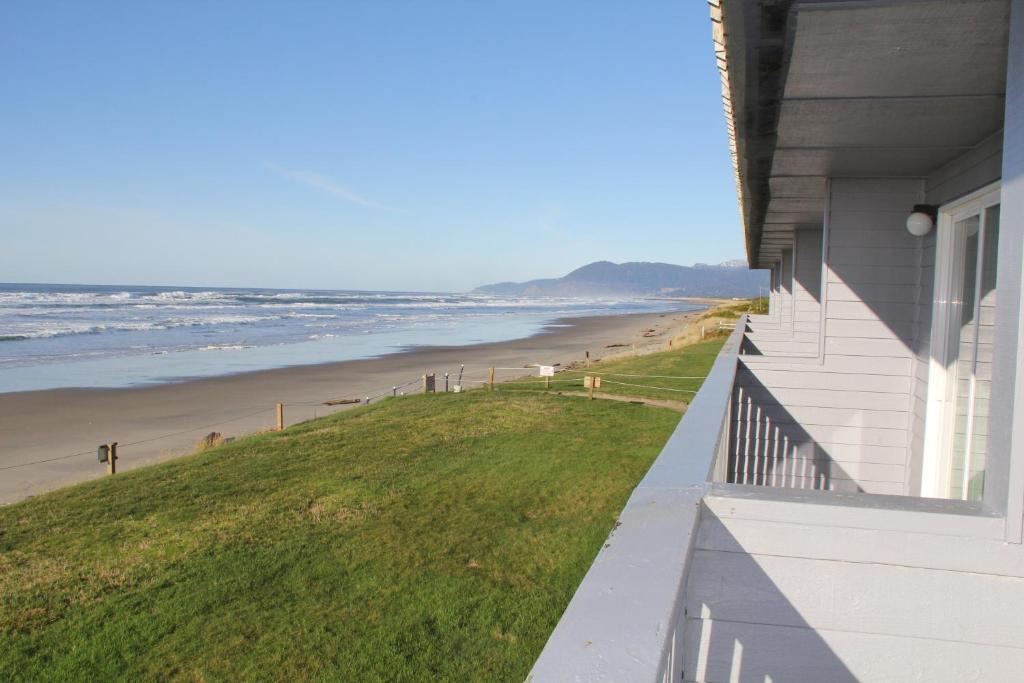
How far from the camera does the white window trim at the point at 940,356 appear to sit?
418 centimetres

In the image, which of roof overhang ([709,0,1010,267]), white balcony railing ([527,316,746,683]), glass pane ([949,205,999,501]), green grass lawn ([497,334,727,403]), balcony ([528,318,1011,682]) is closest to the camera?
white balcony railing ([527,316,746,683])

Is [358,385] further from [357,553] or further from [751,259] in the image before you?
[357,553]

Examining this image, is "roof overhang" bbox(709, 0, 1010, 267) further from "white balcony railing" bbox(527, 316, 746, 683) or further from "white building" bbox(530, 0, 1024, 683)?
"white balcony railing" bbox(527, 316, 746, 683)

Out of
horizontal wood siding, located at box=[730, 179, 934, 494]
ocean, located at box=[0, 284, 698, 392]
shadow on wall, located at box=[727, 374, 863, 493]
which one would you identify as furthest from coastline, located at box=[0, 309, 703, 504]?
horizontal wood siding, located at box=[730, 179, 934, 494]

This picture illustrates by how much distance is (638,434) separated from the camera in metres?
11.6

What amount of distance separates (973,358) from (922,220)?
44.6 inches

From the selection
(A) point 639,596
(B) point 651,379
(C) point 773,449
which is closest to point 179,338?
(B) point 651,379

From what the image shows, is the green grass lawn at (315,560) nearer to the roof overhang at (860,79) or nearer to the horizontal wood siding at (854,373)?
the horizontal wood siding at (854,373)

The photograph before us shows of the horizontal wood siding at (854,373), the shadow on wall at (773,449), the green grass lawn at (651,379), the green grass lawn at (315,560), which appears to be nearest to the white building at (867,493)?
the horizontal wood siding at (854,373)

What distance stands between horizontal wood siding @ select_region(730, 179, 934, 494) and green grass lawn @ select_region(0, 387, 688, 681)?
207 cm

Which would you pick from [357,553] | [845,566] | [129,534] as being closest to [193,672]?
[357,553]

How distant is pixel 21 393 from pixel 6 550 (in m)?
14.9

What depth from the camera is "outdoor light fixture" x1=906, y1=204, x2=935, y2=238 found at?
14.6 feet

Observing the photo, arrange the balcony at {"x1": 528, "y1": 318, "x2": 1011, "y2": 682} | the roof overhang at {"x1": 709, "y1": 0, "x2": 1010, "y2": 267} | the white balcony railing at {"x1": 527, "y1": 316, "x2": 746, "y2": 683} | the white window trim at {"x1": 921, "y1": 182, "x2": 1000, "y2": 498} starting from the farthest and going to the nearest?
the white window trim at {"x1": 921, "y1": 182, "x2": 1000, "y2": 498} < the roof overhang at {"x1": 709, "y1": 0, "x2": 1010, "y2": 267} < the balcony at {"x1": 528, "y1": 318, "x2": 1011, "y2": 682} < the white balcony railing at {"x1": 527, "y1": 316, "x2": 746, "y2": 683}
